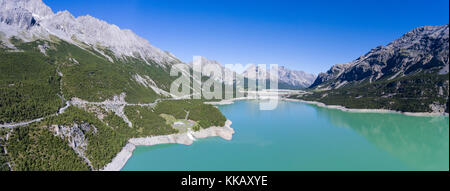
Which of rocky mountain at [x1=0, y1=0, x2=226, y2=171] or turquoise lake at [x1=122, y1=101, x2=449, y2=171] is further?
turquoise lake at [x1=122, y1=101, x2=449, y2=171]

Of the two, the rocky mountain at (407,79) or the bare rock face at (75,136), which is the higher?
the rocky mountain at (407,79)

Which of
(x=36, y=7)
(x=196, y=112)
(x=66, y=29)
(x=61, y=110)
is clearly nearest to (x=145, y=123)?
(x=61, y=110)

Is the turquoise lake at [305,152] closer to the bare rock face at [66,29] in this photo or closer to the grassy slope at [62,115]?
the grassy slope at [62,115]

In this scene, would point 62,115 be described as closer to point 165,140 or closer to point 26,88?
point 26,88

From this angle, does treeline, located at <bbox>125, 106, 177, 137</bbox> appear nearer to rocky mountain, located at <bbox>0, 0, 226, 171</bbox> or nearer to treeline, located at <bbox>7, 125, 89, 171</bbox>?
rocky mountain, located at <bbox>0, 0, 226, 171</bbox>

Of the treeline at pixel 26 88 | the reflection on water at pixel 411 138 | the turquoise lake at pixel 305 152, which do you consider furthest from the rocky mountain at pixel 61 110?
the reflection on water at pixel 411 138

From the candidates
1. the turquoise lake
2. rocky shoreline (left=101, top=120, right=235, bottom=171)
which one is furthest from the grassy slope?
the turquoise lake
